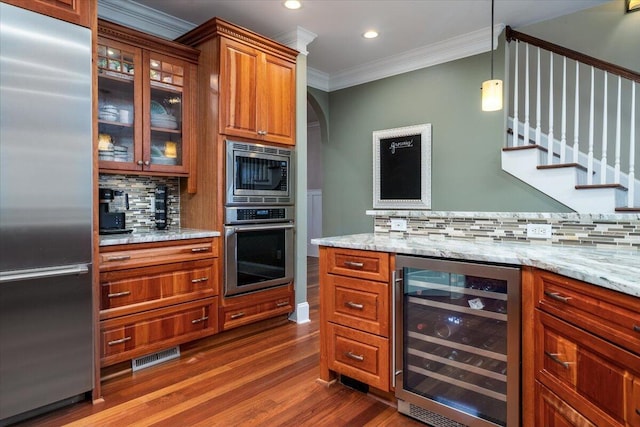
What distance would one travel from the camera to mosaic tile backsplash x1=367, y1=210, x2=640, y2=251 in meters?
1.80

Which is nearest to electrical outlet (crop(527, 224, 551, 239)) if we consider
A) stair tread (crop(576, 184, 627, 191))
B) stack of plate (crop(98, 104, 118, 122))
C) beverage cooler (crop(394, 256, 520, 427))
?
beverage cooler (crop(394, 256, 520, 427))

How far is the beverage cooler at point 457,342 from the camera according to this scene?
1614 millimetres

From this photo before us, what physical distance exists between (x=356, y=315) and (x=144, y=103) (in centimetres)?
220

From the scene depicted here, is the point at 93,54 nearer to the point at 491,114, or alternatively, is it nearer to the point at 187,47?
the point at 187,47

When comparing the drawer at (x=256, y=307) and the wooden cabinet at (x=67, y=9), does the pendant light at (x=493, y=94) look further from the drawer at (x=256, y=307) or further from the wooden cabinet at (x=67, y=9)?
the wooden cabinet at (x=67, y=9)

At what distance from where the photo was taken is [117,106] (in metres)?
2.72

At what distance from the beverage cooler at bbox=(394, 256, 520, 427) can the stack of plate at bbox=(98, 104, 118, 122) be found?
89.0 inches

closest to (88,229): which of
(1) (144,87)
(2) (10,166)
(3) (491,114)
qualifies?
(2) (10,166)

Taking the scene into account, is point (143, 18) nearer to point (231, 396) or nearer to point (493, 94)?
point (493, 94)

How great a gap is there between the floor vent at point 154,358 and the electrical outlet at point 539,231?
2495 mm

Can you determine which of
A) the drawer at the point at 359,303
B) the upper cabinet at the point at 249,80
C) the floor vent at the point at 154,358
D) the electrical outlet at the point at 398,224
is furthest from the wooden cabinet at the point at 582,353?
the upper cabinet at the point at 249,80

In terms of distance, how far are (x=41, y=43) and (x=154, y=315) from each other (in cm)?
172

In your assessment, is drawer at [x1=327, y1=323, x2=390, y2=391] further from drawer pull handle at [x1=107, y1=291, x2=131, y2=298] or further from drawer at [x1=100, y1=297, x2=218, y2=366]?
drawer pull handle at [x1=107, y1=291, x2=131, y2=298]

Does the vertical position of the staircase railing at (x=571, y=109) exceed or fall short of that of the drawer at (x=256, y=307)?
it exceeds it
